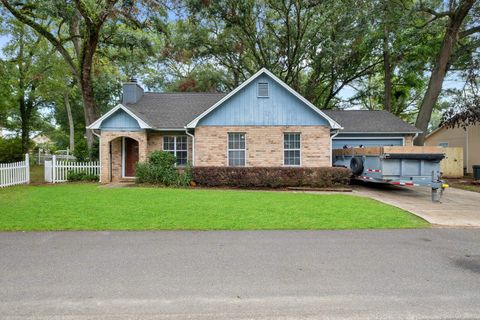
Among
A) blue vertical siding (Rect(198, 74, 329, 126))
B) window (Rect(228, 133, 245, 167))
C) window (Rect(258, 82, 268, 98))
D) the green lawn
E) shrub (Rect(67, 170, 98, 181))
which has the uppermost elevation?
window (Rect(258, 82, 268, 98))

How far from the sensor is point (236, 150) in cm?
1634

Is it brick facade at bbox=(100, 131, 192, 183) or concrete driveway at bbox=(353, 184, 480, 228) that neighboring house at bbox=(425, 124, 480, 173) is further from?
brick facade at bbox=(100, 131, 192, 183)

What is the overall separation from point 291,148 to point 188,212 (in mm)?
9006

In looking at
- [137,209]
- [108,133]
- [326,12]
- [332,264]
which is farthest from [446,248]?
[326,12]

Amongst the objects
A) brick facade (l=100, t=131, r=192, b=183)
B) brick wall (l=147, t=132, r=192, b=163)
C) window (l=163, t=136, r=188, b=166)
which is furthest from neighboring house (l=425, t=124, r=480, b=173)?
brick facade (l=100, t=131, r=192, b=183)

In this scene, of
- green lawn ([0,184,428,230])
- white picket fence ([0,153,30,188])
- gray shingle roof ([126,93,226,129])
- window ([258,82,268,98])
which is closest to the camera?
green lawn ([0,184,428,230])

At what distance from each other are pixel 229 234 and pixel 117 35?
751 inches

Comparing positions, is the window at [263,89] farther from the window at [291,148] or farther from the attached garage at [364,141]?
the attached garage at [364,141]

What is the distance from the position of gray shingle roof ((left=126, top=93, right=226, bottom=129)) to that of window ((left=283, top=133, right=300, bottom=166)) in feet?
17.8

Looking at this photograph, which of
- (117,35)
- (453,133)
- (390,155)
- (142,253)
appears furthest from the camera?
(453,133)

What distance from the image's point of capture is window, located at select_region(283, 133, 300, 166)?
16.4m

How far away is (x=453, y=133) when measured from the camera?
24750 millimetres

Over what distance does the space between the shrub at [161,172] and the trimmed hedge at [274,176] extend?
2.80 feet

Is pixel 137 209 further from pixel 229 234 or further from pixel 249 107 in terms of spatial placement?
pixel 249 107
